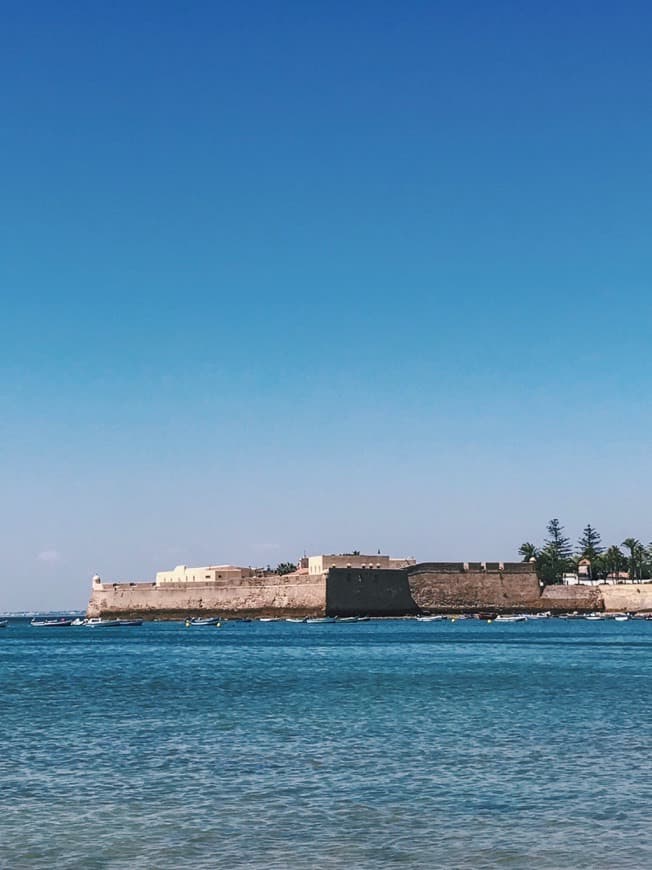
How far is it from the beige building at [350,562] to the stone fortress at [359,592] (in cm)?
9

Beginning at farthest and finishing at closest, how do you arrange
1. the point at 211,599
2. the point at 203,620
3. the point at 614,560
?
1. the point at 614,560
2. the point at 211,599
3. the point at 203,620

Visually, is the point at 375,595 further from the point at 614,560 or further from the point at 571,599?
the point at 614,560

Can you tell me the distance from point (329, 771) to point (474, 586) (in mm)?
78841

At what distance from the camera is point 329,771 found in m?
15.1

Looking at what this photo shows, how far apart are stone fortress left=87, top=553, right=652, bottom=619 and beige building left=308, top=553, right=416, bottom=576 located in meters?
0.09

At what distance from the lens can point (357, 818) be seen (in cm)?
1215

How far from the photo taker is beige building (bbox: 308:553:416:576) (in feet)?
294

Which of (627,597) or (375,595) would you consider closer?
(375,595)

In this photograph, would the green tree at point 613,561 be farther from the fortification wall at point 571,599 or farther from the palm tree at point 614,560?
the fortification wall at point 571,599

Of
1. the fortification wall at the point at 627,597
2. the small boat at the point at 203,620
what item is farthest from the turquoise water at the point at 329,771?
the fortification wall at the point at 627,597

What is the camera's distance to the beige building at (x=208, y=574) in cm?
9544

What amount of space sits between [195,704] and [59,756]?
832cm

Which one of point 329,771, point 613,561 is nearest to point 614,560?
point 613,561

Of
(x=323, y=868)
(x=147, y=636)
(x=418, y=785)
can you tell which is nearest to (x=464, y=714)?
(x=418, y=785)
